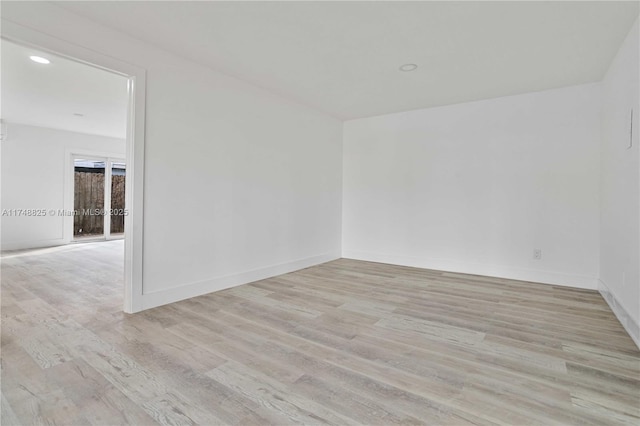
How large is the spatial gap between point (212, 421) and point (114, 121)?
615 centimetres

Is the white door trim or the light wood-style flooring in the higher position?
the white door trim

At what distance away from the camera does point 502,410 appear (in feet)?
4.78

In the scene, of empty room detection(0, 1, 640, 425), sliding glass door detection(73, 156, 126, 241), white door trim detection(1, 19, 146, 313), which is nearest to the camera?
empty room detection(0, 1, 640, 425)

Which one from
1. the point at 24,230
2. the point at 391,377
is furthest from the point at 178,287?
the point at 24,230

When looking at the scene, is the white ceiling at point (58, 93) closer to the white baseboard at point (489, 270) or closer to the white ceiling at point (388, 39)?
the white ceiling at point (388, 39)

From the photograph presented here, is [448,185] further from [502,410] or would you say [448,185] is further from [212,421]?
[212,421]

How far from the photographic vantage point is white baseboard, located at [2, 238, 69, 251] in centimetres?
591

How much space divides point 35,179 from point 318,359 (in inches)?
287

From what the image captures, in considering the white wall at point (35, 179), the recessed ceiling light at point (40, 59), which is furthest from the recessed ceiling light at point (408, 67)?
the white wall at point (35, 179)

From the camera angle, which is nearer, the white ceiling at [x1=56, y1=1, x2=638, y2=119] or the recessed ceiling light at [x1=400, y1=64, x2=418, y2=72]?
the white ceiling at [x1=56, y1=1, x2=638, y2=119]

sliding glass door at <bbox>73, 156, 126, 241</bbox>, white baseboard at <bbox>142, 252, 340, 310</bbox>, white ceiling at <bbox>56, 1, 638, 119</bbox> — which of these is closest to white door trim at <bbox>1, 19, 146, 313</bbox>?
white baseboard at <bbox>142, 252, 340, 310</bbox>

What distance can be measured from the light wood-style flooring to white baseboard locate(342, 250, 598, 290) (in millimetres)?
321

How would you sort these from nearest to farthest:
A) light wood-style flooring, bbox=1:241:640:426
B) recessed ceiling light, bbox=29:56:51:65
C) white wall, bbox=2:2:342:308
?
light wood-style flooring, bbox=1:241:640:426 < white wall, bbox=2:2:342:308 < recessed ceiling light, bbox=29:56:51:65

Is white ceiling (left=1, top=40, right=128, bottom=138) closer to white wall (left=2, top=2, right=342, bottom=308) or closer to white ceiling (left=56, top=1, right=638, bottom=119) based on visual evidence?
white wall (left=2, top=2, right=342, bottom=308)
